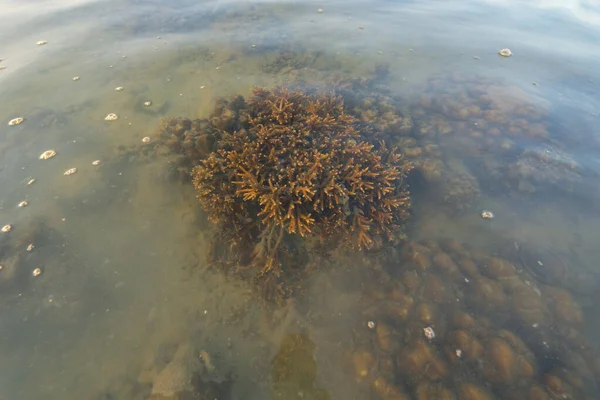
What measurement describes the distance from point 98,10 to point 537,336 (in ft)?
40.7

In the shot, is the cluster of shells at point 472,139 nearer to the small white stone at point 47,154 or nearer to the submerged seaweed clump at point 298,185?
the submerged seaweed clump at point 298,185

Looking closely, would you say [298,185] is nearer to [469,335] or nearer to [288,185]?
[288,185]

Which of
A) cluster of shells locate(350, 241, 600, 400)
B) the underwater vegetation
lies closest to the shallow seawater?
cluster of shells locate(350, 241, 600, 400)

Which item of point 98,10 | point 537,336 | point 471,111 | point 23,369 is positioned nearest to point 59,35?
point 98,10

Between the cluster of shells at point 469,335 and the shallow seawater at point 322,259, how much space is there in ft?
0.06

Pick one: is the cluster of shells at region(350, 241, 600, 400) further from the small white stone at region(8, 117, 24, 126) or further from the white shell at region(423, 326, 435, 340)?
the small white stone at region(8, 117, 24, 126)

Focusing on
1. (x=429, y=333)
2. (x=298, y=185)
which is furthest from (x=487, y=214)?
(x=298, y=185)

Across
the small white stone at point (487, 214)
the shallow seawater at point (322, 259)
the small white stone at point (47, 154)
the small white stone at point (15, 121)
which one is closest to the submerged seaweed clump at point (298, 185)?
the shallow seawater at point (322, 259)

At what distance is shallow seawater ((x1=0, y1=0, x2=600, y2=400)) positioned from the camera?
3.26m

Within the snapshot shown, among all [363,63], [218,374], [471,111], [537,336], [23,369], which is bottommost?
[537,336]

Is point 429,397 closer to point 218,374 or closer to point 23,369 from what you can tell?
point 218,374

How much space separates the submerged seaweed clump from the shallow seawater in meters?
0.39

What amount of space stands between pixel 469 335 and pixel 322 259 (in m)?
1.83

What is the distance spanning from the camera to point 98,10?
364 inches
